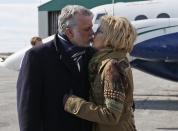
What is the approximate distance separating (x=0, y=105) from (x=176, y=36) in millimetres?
5005

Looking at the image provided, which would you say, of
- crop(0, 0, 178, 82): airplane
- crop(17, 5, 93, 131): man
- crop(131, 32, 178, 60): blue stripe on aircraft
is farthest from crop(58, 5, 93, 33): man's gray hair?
crop(131, 32, 178, 60): blue stripe on aircraft

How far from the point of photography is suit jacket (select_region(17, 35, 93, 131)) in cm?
397

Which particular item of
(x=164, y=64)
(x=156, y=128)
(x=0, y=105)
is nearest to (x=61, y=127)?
(x=156, y=128)

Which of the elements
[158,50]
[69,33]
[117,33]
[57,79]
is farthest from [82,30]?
[158,50]

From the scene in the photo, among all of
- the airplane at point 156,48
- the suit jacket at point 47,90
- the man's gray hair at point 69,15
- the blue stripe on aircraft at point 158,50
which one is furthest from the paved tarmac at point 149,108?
the man's gray hair at point 69,15

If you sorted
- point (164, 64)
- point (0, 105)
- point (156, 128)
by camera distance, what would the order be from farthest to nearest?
point (164, 64), point (0, 105), point (156, 128)

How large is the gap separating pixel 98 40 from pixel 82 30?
5.3 inches

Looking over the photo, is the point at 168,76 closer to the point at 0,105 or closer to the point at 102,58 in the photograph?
the point at 0,105

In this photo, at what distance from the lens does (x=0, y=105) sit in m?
15.6

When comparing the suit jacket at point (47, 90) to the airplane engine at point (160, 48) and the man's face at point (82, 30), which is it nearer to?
the man's face at point (82, 30)

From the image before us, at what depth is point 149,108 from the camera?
49.0 ft

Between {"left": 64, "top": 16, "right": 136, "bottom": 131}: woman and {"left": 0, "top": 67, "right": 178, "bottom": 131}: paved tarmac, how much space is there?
7.62 metres

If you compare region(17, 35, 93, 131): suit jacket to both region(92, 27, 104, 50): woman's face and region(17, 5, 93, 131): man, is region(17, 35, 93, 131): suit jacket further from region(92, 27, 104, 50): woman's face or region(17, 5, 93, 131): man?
region(92, 27, 104, 50): woman's face

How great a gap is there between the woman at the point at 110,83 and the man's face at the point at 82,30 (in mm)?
74
